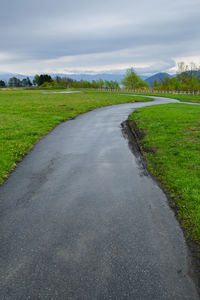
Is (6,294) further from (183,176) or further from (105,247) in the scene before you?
(183,176)

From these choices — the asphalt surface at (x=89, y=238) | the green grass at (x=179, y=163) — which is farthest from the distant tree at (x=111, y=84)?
the asphalt surface at (x=89, y=238)

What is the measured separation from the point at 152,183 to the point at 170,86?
95.3 metres

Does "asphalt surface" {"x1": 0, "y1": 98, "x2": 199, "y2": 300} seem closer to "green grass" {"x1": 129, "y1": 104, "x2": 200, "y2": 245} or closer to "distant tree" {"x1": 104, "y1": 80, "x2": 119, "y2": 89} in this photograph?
Answer: "green grass" {"x1": 129, "y1": 104, "x2": 200, "y2": 245}

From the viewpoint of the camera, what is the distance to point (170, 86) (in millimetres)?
91875

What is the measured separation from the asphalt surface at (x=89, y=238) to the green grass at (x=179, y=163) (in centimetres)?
48

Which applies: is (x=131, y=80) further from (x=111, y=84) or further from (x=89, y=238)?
(x=89, y=238)

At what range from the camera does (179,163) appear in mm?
9430

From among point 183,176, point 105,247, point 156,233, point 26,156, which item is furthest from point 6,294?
point 26,156

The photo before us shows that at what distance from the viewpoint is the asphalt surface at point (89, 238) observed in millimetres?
3787

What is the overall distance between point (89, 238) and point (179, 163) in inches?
248

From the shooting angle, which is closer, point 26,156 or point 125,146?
point 26,156

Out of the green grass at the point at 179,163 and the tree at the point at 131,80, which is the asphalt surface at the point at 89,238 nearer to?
the green grass at the point at 179,163

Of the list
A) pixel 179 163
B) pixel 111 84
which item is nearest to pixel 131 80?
pixel 111 84

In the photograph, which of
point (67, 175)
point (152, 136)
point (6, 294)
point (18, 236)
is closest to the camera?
point (6, 294)
